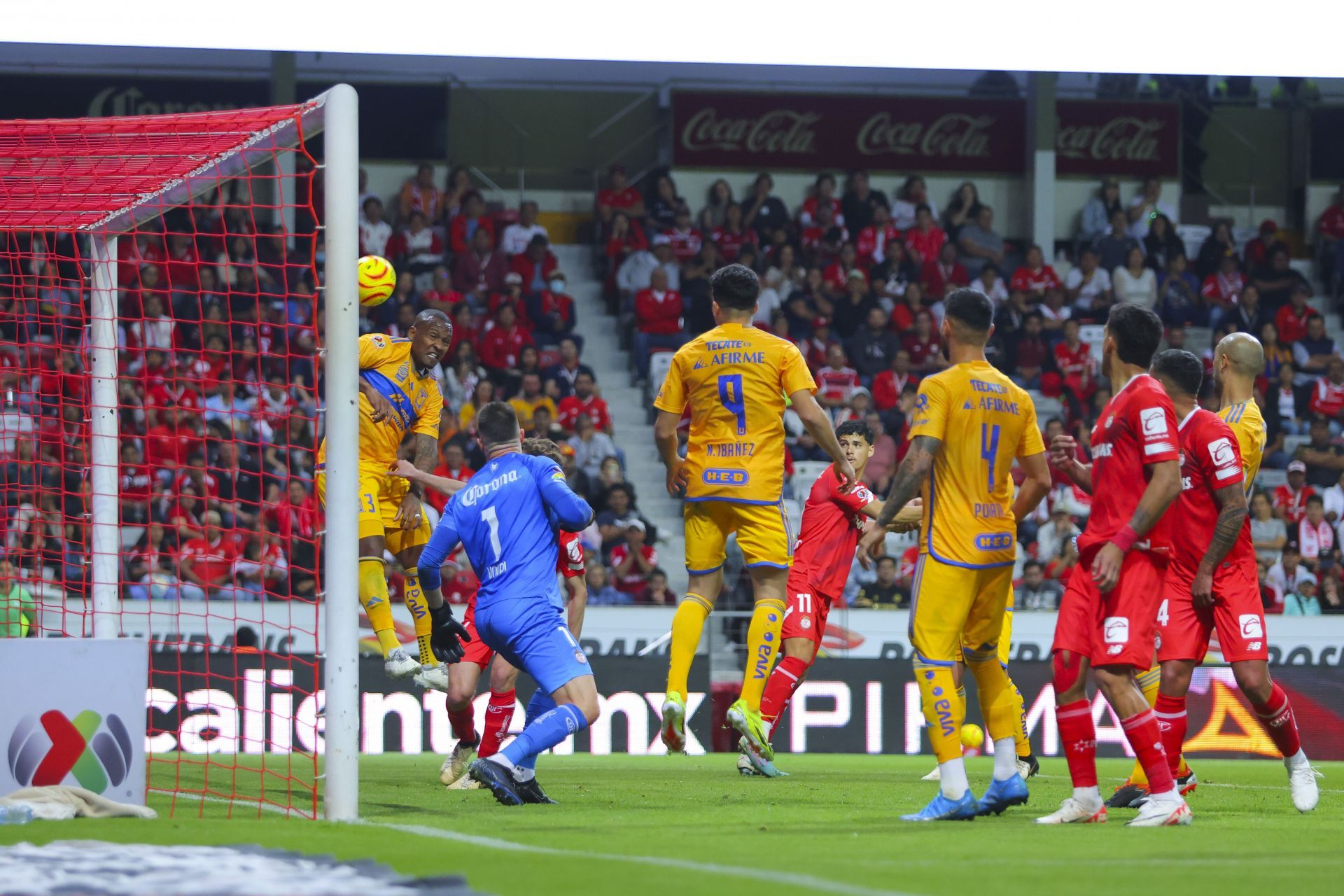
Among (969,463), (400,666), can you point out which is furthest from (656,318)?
(969,463)

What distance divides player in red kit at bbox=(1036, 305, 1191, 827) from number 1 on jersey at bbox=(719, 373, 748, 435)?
2144mm

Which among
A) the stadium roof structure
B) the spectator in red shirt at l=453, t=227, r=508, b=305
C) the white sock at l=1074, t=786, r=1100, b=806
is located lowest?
the white sock at l=1074, t=786, r=1100, b=806

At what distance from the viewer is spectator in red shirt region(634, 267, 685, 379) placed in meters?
21.2

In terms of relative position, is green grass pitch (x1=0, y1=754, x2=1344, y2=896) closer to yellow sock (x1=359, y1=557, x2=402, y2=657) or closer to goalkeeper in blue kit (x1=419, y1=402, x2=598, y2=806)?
goalkeeper in blue kit (x1=419, y1=402, x2=598, y2=806)

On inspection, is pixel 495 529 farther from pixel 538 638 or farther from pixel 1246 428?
pixel 1246 428

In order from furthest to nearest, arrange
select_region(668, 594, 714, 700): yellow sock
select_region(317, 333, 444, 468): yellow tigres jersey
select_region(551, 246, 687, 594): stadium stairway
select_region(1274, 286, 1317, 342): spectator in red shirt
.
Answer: select_region(1274, 286, 1317, 342): spectator in red shirt
select_region(551, 246, 687, 594): stadium stairway
select_region(317, 333, 444, 468): yellow tigres jersey
select_region(668, 594, 714, 700): yellow sock

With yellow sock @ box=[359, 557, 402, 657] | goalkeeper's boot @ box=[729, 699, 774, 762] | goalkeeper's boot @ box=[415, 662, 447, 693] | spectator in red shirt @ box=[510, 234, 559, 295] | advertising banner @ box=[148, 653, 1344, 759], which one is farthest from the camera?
spectator in red shirt @ box=[510, 234, 559, 295]

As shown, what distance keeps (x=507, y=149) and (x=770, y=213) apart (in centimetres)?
405

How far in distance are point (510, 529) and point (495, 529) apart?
0.07 meters

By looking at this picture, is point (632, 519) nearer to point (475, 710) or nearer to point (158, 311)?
point (475, 710)

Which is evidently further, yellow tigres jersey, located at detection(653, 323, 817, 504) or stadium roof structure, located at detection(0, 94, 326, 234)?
yellow tigres jersey, located at detection(653, 323, 817, 504)

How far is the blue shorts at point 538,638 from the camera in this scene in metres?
7.80

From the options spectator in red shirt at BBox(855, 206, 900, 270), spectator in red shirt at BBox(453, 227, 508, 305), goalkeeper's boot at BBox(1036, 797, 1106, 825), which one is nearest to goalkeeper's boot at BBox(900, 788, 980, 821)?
goalkeeper's boot at BBox(1036, 797, 1106, 825)

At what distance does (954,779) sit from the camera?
705 cm
